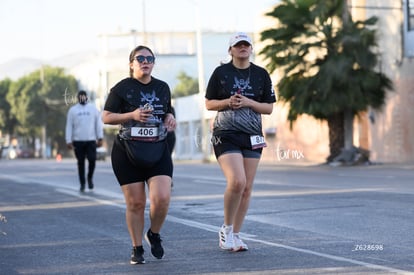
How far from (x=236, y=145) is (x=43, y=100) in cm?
7101

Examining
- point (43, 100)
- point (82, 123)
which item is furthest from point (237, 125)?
point (43, 100)

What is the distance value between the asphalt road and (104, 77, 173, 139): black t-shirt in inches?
50.3

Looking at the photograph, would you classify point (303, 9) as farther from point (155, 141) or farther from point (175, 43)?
point (175, 43)

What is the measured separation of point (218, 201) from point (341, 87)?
19163 mm

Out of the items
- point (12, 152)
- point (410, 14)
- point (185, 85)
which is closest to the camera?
point (410, 14)

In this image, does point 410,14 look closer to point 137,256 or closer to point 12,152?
point 137,256

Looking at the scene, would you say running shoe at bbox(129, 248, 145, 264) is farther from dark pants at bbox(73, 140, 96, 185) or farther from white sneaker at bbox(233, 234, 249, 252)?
dark pants at bbox(73, 140, 96, 185)

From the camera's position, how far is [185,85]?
8094 centimetres

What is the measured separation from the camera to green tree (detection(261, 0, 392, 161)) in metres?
33.2

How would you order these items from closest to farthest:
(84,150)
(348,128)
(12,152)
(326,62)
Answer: (84,150) < (326,62) < (348,128) < (12,152)

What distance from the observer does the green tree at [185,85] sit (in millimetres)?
80875

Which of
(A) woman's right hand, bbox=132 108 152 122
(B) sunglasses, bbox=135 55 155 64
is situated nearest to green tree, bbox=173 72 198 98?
(B) sunglasses, bbox=135 55 155 64

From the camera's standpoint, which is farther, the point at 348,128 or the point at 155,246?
the point at 348,128

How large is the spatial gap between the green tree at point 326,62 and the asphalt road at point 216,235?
16.6 m
